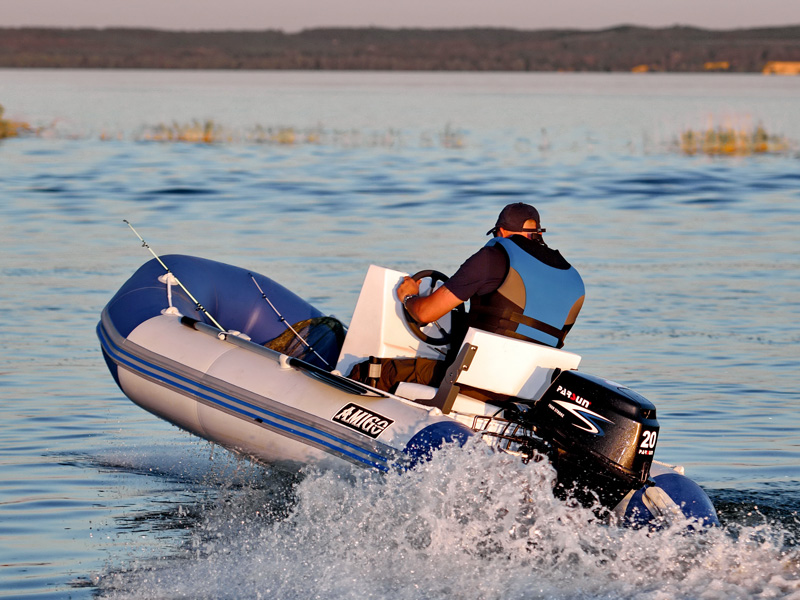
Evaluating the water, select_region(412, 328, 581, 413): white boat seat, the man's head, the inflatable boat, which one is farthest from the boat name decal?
the man's head

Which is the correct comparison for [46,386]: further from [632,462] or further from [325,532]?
[632,462]

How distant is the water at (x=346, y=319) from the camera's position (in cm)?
547

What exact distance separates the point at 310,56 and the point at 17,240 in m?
104

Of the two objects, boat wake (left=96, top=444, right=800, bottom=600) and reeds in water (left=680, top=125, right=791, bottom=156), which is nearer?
boat wake (left=96, top=444, right=800, bottom=600)

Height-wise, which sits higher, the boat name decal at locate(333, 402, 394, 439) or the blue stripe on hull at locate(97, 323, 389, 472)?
the boat name decal at locate(333, 402, 394, 439)

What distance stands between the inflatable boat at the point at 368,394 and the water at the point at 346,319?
7.5 inches

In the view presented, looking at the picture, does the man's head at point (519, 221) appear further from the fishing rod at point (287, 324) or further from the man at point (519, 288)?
the fishing rod at point (287, 324)

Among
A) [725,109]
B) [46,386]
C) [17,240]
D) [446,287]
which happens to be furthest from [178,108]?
[446,287]

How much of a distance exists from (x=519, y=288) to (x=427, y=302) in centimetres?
51

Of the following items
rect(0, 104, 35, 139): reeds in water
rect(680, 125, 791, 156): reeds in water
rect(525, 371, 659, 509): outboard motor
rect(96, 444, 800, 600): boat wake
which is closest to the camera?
rect(96, 444, 800, 600): boat wake

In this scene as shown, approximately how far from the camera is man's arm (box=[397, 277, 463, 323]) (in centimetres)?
613

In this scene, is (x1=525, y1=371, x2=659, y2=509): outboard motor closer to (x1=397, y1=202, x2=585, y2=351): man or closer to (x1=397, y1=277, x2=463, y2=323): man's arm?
(x1=397, y1=202, x2=585, y2=351): man

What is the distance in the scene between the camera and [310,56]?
116 meters

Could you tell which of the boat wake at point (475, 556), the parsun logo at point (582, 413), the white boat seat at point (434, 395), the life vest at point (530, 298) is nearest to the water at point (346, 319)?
the boat wake at point (475, 556)
